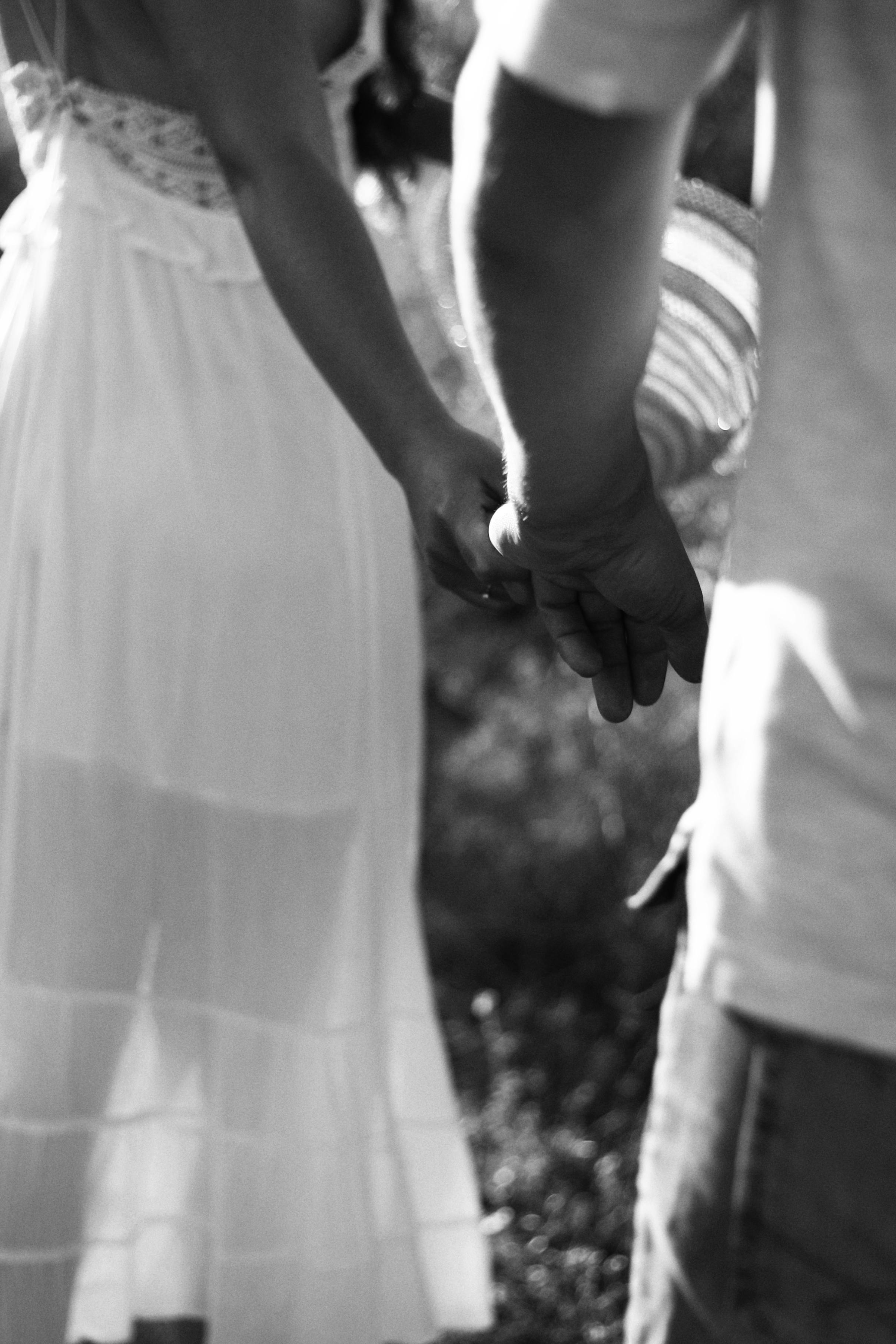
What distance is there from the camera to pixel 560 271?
98cm

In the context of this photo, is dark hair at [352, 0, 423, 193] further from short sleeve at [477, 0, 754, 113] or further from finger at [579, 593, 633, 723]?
short sleeve at [477, 0, 754, 113]

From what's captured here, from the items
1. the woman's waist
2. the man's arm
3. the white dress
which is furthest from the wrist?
the woman's waist

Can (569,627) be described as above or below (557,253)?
below

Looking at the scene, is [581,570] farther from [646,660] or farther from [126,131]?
[126,131]

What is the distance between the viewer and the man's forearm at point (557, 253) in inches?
36.7

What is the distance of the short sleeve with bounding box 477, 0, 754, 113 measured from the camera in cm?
88

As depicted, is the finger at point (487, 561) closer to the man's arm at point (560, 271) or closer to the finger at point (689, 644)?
the finger at point (689, 644)

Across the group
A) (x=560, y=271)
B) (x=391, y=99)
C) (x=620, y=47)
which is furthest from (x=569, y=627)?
(x=391, y=99)

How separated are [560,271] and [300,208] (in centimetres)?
76

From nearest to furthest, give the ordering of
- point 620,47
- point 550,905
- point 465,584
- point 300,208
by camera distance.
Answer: point 620,47 → point 465,584 → point 300,208 → point 550,905

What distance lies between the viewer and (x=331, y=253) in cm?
166

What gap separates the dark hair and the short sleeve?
53.7 inches

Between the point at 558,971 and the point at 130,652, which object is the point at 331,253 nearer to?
the point at 130,652

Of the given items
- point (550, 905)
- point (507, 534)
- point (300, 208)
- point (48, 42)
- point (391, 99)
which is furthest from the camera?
point (550, 905)
